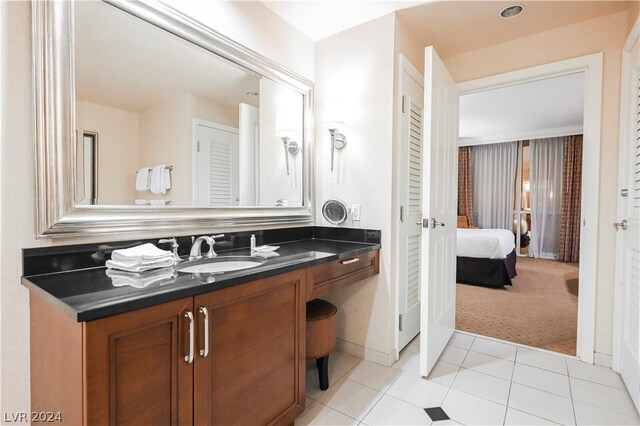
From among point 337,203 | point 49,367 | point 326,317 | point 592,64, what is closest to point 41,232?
point 49,367

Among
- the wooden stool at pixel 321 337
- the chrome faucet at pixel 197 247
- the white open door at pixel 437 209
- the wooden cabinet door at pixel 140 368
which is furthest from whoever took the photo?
the white open door at pixel 437 209

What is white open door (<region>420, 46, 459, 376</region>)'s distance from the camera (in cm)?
192

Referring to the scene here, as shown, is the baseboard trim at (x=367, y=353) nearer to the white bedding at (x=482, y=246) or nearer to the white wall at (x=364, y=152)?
the white wall at (x=364, y=152)

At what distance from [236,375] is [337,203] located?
1388mm

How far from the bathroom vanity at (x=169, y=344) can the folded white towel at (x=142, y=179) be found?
34 cm

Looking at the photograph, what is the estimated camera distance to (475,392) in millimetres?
1838

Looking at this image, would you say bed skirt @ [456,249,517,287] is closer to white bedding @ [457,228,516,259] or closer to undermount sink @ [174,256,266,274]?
white bedding @ [457,228,516,259]

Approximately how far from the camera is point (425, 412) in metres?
1.65

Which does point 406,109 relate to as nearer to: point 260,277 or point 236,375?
point 260,277

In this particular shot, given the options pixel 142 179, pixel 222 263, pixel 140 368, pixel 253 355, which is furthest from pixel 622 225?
pixel 142 179

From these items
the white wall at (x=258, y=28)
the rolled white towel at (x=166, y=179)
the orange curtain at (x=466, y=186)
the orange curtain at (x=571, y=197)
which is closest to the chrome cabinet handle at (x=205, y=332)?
the rolled white towel at (x=166, y=179)

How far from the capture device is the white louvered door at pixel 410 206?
2262 millimetres

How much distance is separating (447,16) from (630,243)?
1.81m

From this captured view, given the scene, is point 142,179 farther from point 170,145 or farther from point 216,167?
point 216,167
